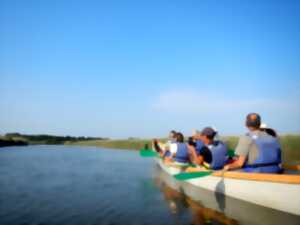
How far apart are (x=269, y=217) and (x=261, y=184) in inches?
30.5

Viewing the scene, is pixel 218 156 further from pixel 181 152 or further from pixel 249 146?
pixel 181 152

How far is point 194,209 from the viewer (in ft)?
26.9

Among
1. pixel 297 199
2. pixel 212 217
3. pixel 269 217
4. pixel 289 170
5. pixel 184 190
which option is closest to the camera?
pixel 297 199

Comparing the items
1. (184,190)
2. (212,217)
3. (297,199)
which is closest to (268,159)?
(297,199)

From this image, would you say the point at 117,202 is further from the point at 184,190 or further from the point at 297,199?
the point at 297,199

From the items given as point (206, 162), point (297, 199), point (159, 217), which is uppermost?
point (206, 162)

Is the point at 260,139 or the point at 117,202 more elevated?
the point at 260,139

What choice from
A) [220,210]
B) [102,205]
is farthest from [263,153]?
[102,205]

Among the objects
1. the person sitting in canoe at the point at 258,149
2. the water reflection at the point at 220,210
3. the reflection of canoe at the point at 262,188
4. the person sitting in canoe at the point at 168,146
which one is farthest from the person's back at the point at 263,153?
the person sitting in canoe at the point at 168,146

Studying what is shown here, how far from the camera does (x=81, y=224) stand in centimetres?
682

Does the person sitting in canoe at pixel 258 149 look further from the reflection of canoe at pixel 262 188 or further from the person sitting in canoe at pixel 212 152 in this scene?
the person sitting in canoe at pixel 212 152

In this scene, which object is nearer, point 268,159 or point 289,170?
point 268,159

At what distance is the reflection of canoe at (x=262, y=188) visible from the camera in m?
6.36

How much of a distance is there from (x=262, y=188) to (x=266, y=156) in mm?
821
